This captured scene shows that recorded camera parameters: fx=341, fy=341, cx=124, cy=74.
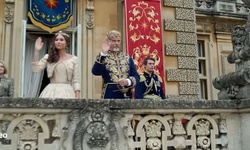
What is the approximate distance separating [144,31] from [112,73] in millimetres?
4749

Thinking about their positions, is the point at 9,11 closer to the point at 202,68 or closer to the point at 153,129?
the point at 153,129

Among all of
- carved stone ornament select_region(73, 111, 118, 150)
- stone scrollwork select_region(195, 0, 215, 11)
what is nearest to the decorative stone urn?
carved stone ornament select_region(73, 111, 118, 150)

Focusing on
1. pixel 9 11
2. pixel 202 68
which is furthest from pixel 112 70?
pixel 202 68

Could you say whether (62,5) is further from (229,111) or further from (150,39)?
(229,111)

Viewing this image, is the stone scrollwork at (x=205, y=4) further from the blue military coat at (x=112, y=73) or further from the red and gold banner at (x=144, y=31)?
the blue military coat at (x=112, y=73)

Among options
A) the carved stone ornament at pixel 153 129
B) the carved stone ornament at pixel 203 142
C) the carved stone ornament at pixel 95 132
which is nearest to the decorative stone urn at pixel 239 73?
the carved stone ornament at pixel 203 142

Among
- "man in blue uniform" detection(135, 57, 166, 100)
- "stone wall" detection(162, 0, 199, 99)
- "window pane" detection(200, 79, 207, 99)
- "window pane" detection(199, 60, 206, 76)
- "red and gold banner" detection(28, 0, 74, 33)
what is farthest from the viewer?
"window pane" detection(199, 60, 206, 76)

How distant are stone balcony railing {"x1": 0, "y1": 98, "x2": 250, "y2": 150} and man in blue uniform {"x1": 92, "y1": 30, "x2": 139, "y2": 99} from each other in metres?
0.71

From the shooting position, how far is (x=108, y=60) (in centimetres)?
420

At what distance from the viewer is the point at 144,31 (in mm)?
8750

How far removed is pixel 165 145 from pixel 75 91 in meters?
1.36

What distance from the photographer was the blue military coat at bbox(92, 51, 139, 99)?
13.5 ft

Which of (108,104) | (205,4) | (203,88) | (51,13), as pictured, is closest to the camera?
(108,104)

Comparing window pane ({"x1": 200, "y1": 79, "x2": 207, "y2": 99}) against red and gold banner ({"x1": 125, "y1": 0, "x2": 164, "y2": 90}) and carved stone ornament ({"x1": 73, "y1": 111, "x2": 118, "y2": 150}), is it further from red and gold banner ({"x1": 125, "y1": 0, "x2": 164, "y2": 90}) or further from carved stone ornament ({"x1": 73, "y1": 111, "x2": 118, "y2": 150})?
carved stone ornament ({"x1": 73, "y1": 111, "x2": 118, "y2": 150})
